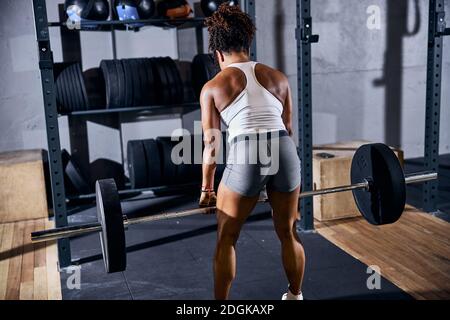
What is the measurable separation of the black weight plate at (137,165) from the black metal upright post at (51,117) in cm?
121

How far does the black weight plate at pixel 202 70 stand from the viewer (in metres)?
4.02

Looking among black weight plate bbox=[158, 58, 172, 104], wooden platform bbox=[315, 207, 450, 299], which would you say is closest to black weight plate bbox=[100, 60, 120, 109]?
black weight plate bbox=[158, 58, 172, 104]

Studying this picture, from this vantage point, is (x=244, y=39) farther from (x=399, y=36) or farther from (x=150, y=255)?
(x=399, y=36)

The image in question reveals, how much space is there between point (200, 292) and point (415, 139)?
3.42 metres

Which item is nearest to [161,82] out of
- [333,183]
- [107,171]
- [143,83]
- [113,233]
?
[143,83]

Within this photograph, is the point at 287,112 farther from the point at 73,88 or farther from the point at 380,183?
the point at 73,88

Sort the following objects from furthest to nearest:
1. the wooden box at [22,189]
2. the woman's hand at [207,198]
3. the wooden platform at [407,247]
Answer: the wooden box at [22,189], the wooden platform at [407,247], the woman's hand at [207,198]

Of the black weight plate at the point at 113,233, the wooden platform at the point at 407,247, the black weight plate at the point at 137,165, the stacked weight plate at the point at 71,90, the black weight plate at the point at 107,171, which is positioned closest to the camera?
the black weight plate at the point at 113,233

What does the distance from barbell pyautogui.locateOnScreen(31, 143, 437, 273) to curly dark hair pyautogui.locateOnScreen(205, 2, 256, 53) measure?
23.0 inches

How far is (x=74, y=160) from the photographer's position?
432 centimetres

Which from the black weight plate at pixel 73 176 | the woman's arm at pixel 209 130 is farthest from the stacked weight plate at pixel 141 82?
the woman's arm at pixel 209 130

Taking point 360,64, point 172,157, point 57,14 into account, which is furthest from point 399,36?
point 57,14

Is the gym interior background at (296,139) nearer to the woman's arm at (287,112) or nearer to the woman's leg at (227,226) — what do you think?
the woman's leg at (227,226)

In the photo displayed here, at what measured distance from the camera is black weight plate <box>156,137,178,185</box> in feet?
13.4
